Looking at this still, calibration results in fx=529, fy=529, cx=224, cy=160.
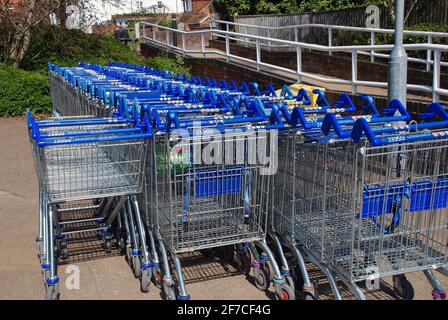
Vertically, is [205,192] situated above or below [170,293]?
above

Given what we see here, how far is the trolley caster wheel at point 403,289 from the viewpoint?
13.5 feet

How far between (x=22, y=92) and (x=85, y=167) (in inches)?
398

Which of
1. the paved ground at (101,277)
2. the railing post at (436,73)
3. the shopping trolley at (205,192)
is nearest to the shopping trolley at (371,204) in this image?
the shopping trolley at (205,192)

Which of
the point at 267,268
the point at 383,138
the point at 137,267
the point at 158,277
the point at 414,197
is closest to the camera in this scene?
the point at 383,138

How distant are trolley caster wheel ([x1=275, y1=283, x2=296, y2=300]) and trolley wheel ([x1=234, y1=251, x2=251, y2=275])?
52 centimetres

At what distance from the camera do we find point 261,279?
4352 millimetres

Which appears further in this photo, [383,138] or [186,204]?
[186,204]

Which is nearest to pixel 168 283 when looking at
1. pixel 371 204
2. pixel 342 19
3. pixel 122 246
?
pixel 122 246

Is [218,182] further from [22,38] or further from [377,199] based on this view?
[22,38]

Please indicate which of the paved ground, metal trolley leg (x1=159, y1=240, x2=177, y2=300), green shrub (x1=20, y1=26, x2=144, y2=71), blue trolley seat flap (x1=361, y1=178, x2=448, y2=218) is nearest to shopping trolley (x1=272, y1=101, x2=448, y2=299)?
blue trolley seat flap (x1=361, y1=178, x2=448, y2=218)

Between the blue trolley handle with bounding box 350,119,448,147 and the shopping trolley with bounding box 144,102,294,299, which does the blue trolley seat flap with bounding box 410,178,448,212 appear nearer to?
the blue trolley handle with bounding box 350,119,448,147

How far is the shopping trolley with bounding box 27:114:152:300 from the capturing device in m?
4.14
